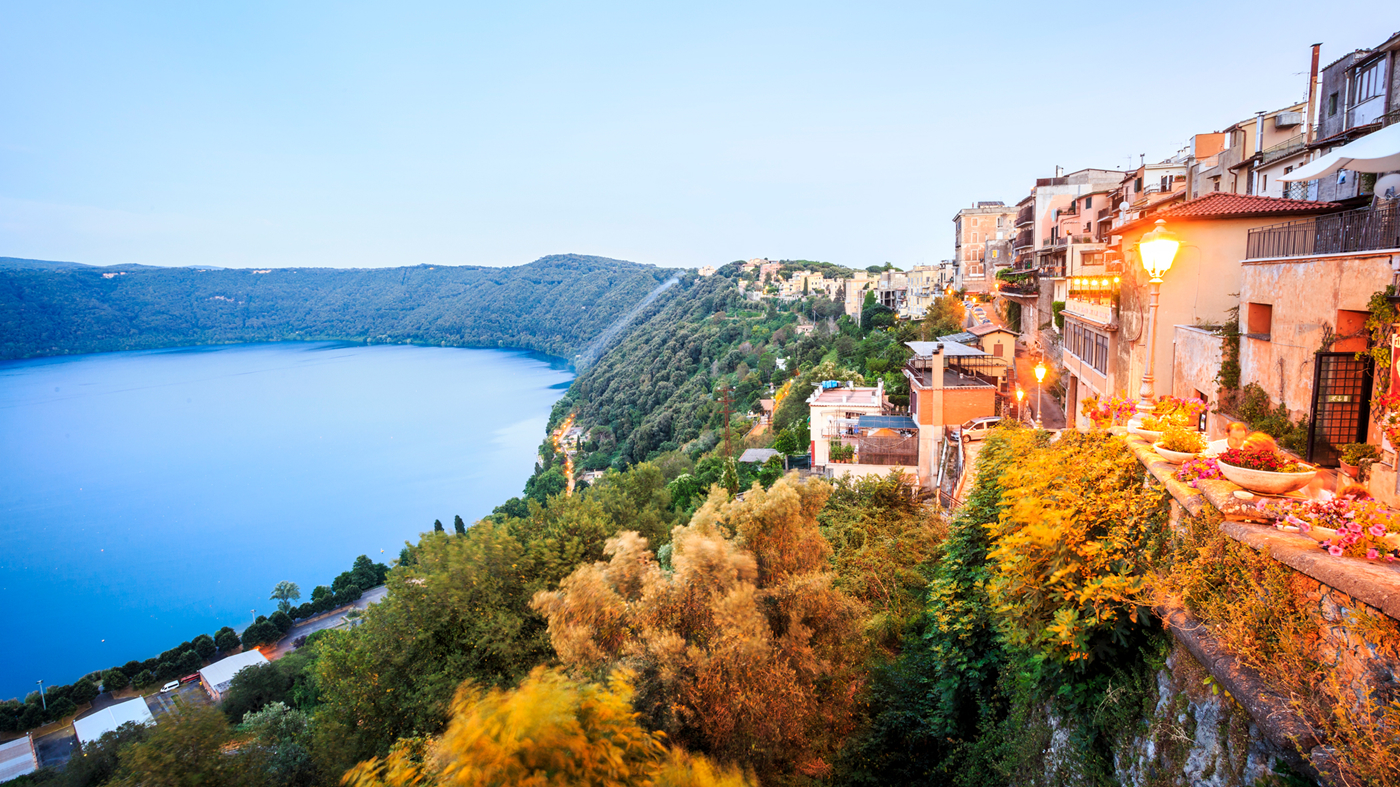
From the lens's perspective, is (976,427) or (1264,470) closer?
(1264,470)

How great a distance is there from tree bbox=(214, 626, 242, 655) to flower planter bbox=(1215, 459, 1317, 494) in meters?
46.1

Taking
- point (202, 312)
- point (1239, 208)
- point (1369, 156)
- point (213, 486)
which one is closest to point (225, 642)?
point (213, 486)

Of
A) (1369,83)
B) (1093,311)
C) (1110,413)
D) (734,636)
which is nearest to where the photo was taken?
(1110,413)

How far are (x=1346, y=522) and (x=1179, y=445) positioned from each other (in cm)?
178

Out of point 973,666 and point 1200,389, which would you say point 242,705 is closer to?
point 973,666

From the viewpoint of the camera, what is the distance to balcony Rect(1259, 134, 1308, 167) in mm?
17758

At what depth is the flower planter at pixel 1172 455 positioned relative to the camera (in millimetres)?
5021

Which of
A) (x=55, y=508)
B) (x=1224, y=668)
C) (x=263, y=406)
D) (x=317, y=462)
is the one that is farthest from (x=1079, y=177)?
(x=263, y=406)

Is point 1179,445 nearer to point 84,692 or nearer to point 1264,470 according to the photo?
point 1264,470

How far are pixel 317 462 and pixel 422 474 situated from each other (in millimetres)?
18807

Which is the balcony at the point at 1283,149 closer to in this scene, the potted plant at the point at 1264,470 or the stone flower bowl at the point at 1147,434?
the stone flower bowl at the point at 1147,434

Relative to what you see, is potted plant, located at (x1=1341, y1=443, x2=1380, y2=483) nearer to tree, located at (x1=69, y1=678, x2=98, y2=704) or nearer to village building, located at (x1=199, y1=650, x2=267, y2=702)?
village building, located at (x1=199, y1=650, x2=267, y2=702)

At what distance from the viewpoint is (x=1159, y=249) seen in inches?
224

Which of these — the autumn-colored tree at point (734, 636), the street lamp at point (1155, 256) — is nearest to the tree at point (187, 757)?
the autumn-colored tree at point (734, 636)
